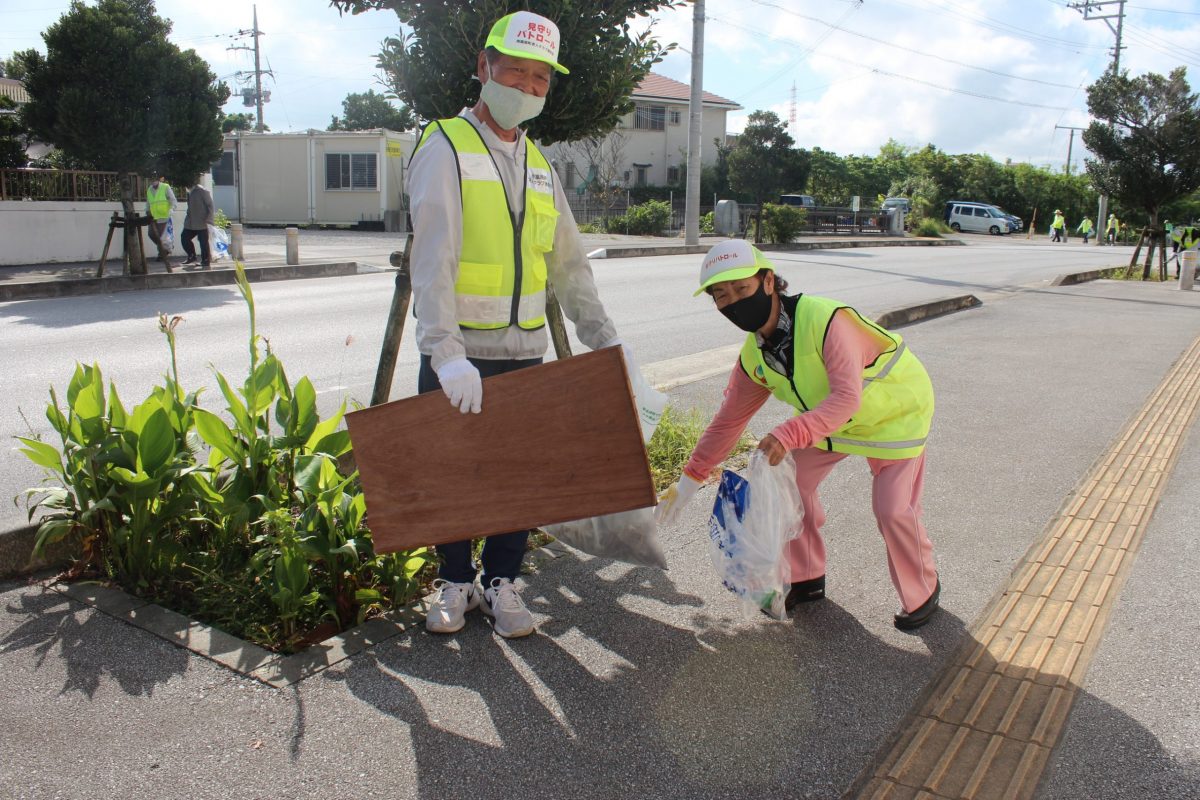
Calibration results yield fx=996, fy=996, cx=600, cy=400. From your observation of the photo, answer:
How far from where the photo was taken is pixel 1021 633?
345 centimetres

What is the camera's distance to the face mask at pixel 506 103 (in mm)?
3131

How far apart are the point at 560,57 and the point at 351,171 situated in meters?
30.3

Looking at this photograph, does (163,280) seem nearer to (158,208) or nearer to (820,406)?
(158,208)

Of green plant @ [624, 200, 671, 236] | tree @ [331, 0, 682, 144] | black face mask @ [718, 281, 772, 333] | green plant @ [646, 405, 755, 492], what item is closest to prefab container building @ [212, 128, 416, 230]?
green plant @ [624, 200, 671, 236]

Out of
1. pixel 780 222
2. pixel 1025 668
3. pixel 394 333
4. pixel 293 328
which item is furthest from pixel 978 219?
pixel 1025 668

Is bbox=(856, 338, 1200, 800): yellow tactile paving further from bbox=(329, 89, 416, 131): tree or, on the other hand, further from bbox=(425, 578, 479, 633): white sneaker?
bbox=(329, 89, 416, 131): tree

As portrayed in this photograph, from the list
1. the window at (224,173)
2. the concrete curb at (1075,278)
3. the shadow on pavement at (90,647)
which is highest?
the window at (224,173)

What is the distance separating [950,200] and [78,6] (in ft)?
158

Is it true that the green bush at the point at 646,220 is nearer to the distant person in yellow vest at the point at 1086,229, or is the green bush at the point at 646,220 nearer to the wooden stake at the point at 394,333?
the distant person in yellow vest at the point at 1086,229

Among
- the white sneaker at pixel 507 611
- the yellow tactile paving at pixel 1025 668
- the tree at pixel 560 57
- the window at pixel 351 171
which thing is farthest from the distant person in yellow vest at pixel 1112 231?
the white sneaker at pixel 507 611

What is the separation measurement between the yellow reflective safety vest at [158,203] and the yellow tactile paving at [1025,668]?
1512cm

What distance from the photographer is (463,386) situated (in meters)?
2.83

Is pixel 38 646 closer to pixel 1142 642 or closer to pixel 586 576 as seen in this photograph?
pixel 586 576

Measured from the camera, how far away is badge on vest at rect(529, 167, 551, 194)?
325 centimetres
